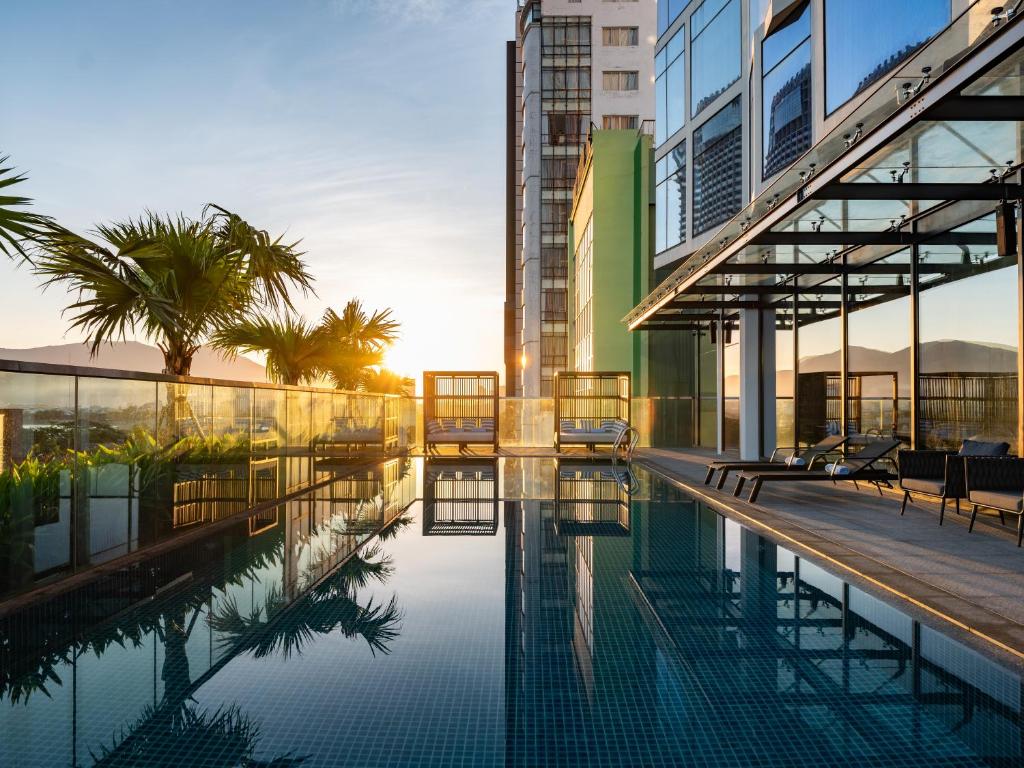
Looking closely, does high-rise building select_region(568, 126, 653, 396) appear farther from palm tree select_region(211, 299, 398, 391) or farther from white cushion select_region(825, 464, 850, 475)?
white cushion select_region(825, 464, 850, 475)

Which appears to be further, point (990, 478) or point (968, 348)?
point (968, 348)

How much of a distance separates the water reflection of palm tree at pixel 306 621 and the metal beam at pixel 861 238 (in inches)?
232

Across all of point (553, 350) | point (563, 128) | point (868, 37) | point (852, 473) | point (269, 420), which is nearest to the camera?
point (852, 473)

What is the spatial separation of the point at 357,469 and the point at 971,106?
1012 cm

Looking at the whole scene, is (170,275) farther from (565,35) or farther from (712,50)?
(565,35)

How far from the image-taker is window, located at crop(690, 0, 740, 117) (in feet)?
48.3

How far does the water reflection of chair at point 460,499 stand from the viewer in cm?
701

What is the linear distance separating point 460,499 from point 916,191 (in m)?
5.82

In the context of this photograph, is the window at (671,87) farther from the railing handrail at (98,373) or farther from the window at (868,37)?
the railing handrail at (98,373)

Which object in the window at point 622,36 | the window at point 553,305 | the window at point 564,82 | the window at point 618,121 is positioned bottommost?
the window at point 553,305

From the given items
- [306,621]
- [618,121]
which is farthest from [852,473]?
[618,121]

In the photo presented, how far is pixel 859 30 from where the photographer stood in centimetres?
969

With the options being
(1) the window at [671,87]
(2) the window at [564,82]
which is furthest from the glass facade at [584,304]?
(2) the window at [564,82]

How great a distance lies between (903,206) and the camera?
738cm
